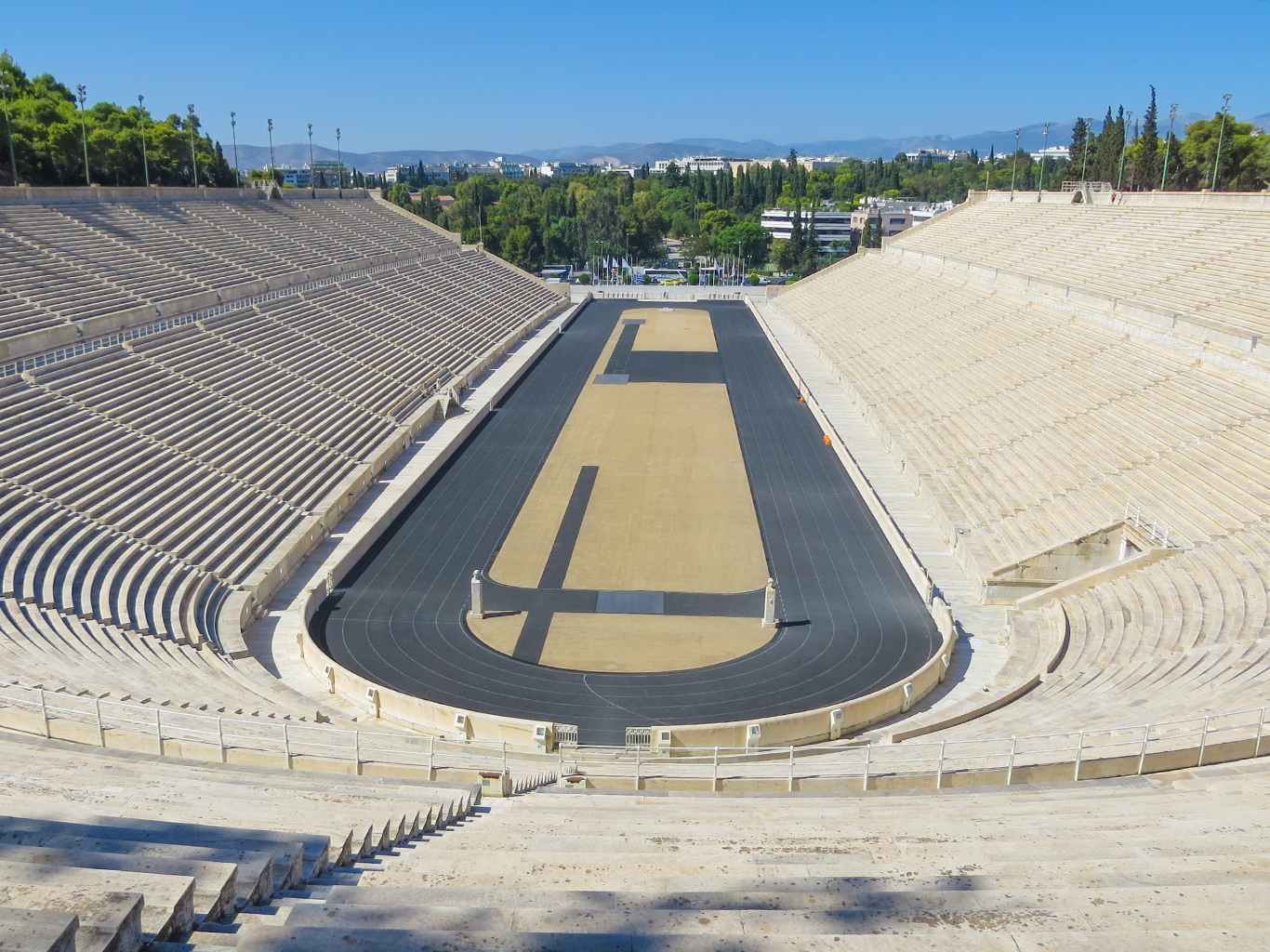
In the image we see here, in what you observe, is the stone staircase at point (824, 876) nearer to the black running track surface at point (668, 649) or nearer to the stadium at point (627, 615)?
the stadium at point (627, 615)

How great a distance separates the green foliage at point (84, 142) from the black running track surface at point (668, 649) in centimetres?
3285

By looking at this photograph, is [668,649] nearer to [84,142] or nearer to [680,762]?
[680,762]

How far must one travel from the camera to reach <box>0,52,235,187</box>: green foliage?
4800 centimetres

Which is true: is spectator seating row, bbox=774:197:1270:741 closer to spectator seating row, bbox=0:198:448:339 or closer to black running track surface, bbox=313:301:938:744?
black running track surface, bbox=313:301:938:744

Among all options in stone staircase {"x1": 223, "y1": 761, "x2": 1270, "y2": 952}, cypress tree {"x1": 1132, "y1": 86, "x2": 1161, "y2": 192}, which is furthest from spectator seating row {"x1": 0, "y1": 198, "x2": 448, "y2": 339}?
cypress tree {"x1": 1132, "y1": 86, "x2": 1161, "y2": 192}

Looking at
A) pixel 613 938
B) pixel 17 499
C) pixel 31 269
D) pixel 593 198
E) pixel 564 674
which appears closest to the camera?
pixel 613 938

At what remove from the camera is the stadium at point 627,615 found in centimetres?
693

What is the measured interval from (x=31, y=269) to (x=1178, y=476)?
100ft

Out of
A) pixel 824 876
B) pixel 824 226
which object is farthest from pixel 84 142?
pixel 824 226

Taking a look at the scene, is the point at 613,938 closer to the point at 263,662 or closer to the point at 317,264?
the point at 263,662

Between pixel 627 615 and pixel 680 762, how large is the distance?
658 cm

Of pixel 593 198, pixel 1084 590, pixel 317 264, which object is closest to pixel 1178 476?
pixel 1084 590

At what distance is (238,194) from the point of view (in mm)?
52594

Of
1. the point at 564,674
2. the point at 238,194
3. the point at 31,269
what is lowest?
the point at 564,674
